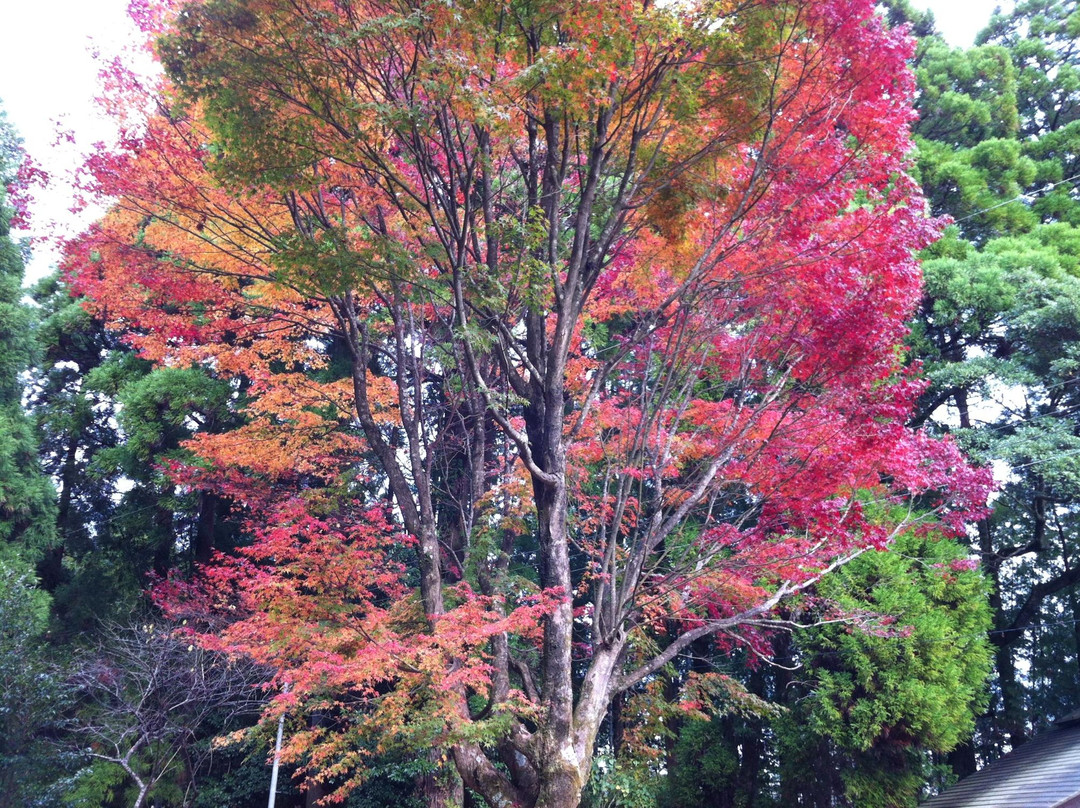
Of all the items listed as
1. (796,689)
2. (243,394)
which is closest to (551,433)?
(796,689)

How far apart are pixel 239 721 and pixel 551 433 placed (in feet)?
31.3

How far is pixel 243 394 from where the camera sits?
12.2 metres

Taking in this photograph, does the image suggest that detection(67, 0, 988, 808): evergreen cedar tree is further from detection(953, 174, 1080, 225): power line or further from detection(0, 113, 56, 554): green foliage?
detection(953, 174, 1080, 225): power line

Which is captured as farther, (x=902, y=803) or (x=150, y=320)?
(x=902, y=803)

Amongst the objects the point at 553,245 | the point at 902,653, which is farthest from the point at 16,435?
the point at 902,653

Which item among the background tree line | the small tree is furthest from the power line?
the small tree

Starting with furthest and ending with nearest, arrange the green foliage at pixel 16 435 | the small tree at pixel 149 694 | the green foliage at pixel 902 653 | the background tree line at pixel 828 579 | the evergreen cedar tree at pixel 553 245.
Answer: the green foliage at pixel 16 435
the small tree at pixel 149 694
the background tree line at pixel 828 579
the green foliage at pixel 902 653
the evergreen cedar tree at pixel 553 245

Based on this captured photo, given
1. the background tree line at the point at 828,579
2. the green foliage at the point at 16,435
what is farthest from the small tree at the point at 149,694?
the green foliage at the point at 16,435

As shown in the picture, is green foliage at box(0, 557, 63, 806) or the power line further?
the power line

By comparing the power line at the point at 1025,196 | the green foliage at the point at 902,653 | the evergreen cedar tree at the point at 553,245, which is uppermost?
the power line at the point at 1025,196

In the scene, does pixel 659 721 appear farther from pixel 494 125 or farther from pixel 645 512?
pixel 494 125

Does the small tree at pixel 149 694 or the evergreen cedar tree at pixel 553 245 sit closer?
the evergreen cedar tree at pixel 553 245

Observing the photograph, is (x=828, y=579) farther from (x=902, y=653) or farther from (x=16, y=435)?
(x=16, y=435)

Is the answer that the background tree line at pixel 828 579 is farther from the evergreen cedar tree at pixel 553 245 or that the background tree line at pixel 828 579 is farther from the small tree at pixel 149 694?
the evergreen cedar tree at pixel 553 245
